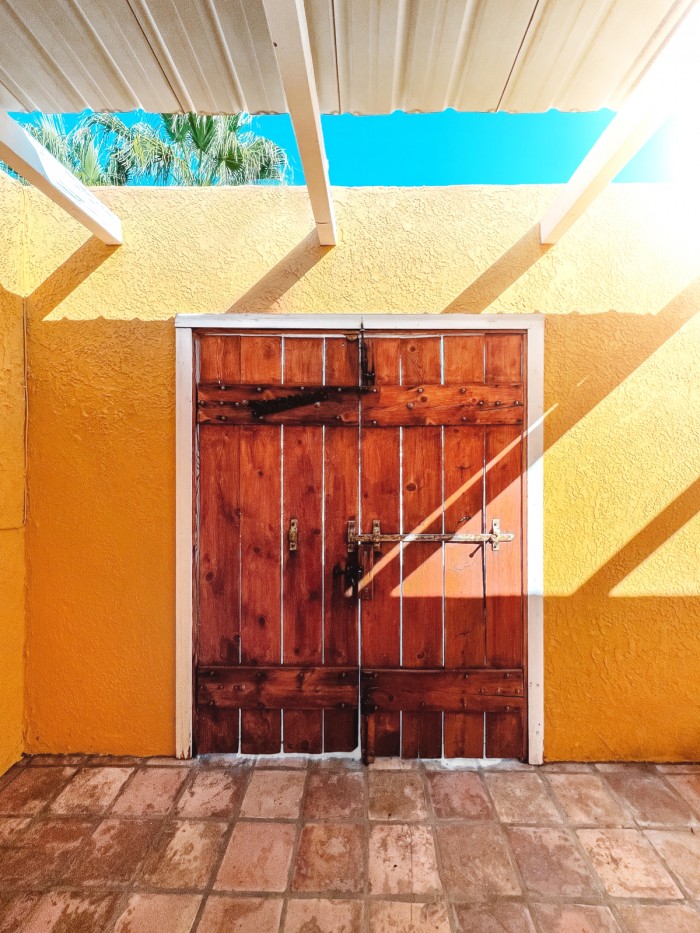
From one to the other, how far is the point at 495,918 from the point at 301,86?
262cm

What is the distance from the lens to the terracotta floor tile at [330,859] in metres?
1.66

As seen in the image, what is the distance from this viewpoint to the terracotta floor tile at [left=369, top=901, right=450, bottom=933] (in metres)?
1.52

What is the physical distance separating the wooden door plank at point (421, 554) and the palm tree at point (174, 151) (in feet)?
23.0

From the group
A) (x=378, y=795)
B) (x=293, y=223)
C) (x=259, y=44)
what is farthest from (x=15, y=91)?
(x=378, y=795)

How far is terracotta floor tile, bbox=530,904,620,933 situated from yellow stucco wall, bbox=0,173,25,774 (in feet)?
7.52

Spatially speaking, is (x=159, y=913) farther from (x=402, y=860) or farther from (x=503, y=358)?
(x=503, y=358)

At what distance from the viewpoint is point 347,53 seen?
5.18 ft

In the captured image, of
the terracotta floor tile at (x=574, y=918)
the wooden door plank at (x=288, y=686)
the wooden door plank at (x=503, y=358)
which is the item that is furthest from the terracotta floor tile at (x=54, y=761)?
the wooden door plank at (x=503, y=358)

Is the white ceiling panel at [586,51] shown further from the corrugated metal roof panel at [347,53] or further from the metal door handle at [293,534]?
the metal door handle at [293,534]

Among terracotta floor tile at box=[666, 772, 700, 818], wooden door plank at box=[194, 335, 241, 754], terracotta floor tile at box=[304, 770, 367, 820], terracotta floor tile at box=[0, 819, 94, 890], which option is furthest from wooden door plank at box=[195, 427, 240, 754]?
terracotta floor tile at box=[666, 772, 700, 818]

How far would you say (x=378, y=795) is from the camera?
2.09 meters

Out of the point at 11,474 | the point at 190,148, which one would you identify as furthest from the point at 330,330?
the point at 190,148

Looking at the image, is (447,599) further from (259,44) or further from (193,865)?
(259,44)

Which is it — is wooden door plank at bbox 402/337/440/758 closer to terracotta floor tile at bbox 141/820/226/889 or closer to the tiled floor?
the tiled floor
